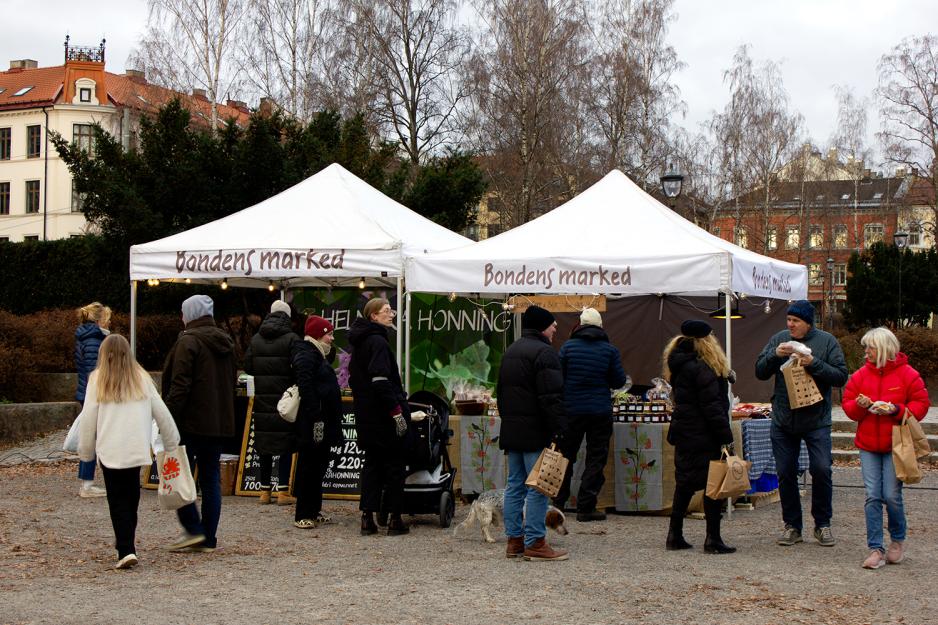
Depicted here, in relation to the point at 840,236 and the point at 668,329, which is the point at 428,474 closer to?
the point at 668,329

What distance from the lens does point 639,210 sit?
37.2 feet

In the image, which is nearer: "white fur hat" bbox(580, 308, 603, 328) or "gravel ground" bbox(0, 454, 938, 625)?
"gravel ground" bbox(0, 454, 938, 625)

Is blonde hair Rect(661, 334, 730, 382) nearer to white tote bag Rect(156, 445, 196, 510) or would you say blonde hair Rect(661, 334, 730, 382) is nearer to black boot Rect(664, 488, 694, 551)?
black boot Rect(664, 488, 694, 551)

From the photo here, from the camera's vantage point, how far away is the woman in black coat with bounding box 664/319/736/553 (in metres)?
7.78

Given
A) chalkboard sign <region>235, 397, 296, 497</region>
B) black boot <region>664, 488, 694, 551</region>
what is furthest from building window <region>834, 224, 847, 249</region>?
black boot <region>664, 488, 694, 551</region>

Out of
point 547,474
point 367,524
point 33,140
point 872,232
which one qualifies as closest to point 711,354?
point 547,474

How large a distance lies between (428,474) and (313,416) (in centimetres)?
107

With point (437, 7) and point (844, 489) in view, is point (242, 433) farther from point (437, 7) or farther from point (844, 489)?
point (437, 7)

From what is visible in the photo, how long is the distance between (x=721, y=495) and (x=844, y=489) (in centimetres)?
467

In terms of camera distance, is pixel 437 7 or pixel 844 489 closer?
pixel 844 489

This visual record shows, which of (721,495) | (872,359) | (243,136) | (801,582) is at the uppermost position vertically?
(243,136)

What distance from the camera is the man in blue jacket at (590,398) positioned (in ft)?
31.3

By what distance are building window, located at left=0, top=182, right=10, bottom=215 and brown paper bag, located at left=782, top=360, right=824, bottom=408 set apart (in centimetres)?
6246

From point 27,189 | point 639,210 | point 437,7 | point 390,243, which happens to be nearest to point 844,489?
point 639,210
